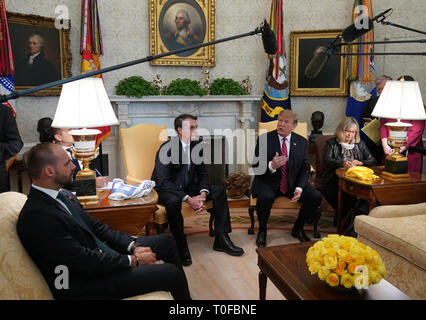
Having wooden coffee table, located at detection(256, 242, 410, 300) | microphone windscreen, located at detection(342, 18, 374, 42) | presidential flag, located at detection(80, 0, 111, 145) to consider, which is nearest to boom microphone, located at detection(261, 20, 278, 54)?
microphone windscreen, located at detection(342, 18, 374, 42)

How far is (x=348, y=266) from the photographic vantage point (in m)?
1.90

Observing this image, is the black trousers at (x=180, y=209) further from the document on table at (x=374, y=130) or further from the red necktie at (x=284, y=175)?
the document on table at (x=374, y=130)

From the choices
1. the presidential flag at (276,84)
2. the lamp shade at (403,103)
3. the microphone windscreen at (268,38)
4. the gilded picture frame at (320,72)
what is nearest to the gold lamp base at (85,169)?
the microphone windscreen at (268,38)

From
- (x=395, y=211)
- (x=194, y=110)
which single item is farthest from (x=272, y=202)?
(x=194, y=110)

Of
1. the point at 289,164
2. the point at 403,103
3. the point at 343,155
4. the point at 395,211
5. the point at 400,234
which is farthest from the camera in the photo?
the point at 343,155

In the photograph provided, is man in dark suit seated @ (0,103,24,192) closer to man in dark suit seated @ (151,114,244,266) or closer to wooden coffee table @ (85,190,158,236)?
wooden coffee table @ (85,190,158,236)

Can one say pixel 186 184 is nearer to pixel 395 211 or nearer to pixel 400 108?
pixel 395 211

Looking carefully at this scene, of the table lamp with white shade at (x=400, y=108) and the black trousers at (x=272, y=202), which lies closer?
the table lamp with white shade at (x=400, y=108)

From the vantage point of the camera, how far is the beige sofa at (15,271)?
63.9 inches

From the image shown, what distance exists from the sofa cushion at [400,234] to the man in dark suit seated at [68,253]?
66.8 inches

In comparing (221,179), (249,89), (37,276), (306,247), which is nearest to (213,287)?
(306,247)

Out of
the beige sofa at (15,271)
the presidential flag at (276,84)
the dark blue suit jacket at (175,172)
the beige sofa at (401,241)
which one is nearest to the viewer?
the beige sofa at (15,271)

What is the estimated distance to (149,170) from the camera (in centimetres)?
430

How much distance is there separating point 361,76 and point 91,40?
14.3 ft
